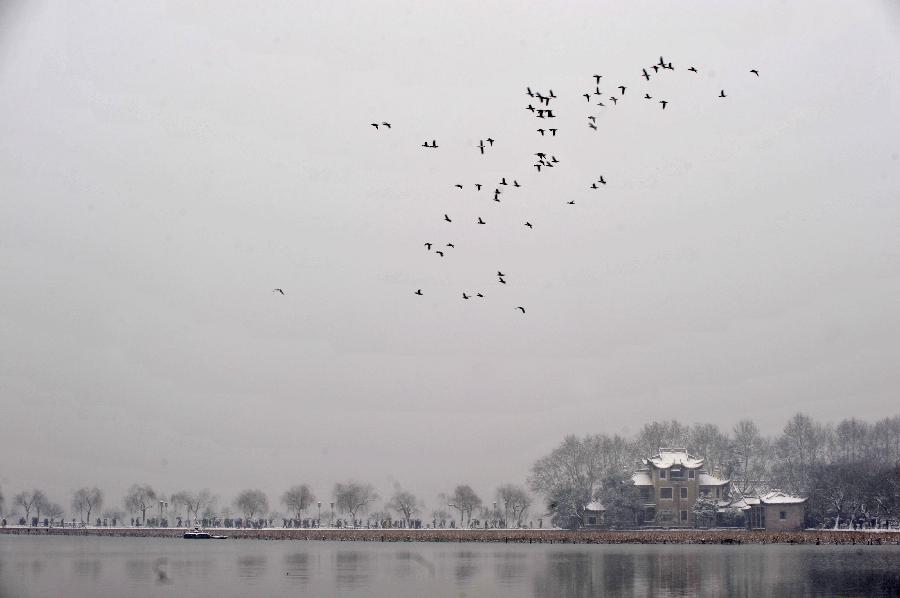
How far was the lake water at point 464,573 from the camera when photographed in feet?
171

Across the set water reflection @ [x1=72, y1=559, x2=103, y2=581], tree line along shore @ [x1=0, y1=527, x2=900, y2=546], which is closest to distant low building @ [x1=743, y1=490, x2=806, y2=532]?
tree line along shore @ [x1=0, y1=527, x2=900, y2=546]

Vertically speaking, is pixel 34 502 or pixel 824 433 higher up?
pixel 824 433

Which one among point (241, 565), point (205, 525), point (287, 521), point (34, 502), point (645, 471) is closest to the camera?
point (241, 565)

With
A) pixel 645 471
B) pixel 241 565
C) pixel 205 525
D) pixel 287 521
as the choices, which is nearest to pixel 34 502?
pixel 205 525

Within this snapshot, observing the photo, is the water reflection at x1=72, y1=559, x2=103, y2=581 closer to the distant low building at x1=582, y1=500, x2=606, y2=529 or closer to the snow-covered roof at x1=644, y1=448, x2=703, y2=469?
the distant low building at x1=582, y1=500, x2=606, y2=529

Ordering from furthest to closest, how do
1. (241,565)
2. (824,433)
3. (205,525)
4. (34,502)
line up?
(34,502) → (205,525) → (824,433) → (241,565)

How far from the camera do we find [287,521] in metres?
170

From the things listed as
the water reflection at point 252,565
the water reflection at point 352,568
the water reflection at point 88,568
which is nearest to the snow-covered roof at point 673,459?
the water reflection at point 352,568

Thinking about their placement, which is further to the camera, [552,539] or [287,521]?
[287,521]

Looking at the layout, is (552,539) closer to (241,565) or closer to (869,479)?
(869,479)

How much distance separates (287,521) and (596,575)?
115870 millimetres

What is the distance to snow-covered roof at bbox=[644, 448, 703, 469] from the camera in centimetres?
13312

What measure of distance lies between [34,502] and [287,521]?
54.8 metres

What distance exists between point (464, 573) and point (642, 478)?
7258cm
